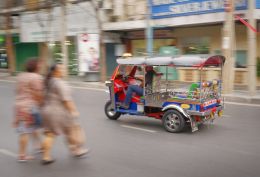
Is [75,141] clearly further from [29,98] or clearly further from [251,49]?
[251,49]

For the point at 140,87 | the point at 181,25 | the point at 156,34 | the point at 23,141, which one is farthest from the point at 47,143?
the point at 156,34

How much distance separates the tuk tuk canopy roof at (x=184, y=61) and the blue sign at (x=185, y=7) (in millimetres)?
7917

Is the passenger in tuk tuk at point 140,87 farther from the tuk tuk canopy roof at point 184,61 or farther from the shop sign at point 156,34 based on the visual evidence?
the shop sign at point 156,34

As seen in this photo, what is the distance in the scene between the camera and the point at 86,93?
53.2ft

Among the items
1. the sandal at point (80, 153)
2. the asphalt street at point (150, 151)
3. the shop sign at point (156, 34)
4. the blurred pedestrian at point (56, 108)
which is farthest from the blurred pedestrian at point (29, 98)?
the shop sign at point (156, 34)

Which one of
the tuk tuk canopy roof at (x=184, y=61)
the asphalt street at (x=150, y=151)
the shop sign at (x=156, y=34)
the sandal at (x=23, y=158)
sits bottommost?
the asphalt street at (x=150, y=151)

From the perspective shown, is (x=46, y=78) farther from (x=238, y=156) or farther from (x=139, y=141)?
(x=238, y=156)

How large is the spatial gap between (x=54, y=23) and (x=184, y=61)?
19.8 m

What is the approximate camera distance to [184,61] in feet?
26.2

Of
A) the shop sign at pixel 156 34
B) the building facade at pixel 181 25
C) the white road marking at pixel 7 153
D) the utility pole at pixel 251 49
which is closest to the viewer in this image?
the white road marking at pixel 7 153

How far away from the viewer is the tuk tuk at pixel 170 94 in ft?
26.7

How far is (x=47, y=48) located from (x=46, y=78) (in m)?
21.3

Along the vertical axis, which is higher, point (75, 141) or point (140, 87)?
point (140, 87)

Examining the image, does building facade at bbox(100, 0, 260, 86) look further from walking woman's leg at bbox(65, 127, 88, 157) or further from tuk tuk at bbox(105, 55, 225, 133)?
walking woman's leg at bbox(65, 127, 88, 157)
